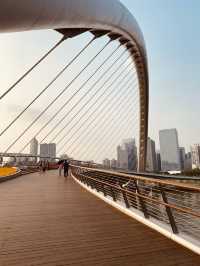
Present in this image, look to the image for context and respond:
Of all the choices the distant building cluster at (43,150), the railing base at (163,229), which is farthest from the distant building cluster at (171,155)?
the railing base at (163,229)

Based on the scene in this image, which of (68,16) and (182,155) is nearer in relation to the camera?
(68,16)

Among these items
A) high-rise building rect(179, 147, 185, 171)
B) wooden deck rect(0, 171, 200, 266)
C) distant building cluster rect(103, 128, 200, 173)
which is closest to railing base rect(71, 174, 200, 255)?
wooden deck rect(0, 171, 200, 266)

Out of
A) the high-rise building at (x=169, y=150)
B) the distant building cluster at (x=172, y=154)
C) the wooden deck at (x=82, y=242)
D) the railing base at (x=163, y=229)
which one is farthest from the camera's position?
the high-rise building at (x=169, y=150)

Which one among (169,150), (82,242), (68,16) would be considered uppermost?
(169,150)

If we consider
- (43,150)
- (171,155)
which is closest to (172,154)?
(171,155)

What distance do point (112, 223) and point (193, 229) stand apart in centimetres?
154

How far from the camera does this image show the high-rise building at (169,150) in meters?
104

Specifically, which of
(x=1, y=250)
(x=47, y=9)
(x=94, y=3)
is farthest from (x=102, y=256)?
(x=94, y=3)

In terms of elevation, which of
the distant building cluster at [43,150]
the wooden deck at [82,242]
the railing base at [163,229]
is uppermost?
the distant building cluster at [43,150]

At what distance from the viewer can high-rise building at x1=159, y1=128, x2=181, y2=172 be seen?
342 ft

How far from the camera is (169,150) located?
121m

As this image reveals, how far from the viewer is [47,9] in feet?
17.8

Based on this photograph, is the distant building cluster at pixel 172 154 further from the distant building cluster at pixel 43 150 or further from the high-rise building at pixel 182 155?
the distant building cluster at pixel 43 150

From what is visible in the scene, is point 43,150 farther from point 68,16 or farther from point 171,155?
point 171,155
